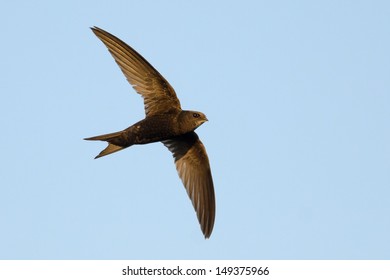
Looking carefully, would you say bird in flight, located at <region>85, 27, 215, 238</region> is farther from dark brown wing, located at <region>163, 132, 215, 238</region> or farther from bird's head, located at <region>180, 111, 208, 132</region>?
dark brown wing, located at <region>163, 132, 215, 238</region>

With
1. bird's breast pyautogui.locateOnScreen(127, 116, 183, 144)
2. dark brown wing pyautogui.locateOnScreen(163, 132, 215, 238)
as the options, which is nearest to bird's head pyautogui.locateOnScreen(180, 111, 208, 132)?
bird's breast pyautogui.locateOnScreen(127, 116, 183, 144)

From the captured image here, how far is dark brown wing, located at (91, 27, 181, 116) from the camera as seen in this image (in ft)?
38.4

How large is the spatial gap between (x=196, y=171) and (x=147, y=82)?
1.55 m

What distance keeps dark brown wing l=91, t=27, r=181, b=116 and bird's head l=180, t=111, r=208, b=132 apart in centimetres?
21

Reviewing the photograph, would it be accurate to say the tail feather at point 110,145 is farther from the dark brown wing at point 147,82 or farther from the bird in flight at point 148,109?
the dark brown wing at point 147,82

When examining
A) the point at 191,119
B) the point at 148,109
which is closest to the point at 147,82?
the point at 148,109

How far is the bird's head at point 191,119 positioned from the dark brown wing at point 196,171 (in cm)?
77

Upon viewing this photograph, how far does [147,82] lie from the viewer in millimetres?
11781

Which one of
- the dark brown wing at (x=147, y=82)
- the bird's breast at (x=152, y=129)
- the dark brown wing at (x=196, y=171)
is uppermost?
the dark brown wing at (x=147, y=82)

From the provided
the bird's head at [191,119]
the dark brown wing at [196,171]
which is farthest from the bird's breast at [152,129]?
the dark brown wing at [196,171]

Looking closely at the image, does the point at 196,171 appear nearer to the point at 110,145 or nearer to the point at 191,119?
the point at 191,119

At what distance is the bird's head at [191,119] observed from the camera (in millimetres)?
11562
